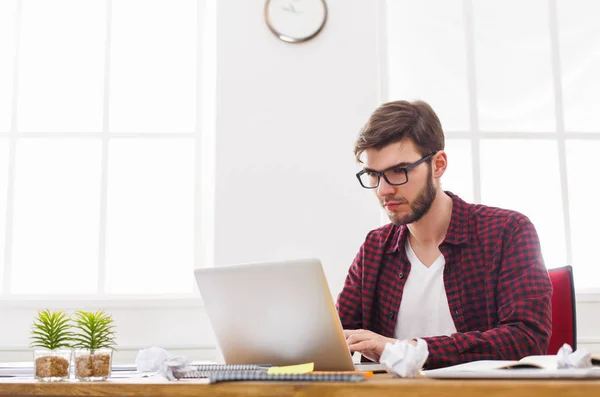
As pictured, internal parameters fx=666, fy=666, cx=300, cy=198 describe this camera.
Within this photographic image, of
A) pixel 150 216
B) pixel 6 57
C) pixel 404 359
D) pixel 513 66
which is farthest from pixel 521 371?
pixel 6 57

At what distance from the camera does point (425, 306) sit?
70.4 inches

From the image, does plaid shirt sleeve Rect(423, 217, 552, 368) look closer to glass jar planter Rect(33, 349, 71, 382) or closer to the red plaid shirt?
the red plaid shirt

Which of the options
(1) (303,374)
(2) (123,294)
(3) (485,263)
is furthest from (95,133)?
(1) (303,374)

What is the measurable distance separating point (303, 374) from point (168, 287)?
2083 millimetres

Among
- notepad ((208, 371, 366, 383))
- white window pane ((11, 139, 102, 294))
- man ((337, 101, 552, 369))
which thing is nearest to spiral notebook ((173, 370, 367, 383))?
→ notepad ((208, 371, 366, 383))

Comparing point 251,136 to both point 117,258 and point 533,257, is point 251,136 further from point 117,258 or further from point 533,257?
point 533,257

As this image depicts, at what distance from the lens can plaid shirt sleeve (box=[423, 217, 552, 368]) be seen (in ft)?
4.57

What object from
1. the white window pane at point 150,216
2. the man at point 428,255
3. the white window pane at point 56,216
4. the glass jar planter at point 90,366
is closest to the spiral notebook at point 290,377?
the glass jar planter at point 90,366

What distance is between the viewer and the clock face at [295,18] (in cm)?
283

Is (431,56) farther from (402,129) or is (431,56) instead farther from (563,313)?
(563,313)

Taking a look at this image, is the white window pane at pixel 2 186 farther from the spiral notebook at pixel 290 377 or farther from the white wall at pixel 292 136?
the spiral notebook at pixel 290 377

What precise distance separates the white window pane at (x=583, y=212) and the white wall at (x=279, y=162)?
203 millimetres

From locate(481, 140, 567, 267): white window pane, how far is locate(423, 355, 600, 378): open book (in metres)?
2.03

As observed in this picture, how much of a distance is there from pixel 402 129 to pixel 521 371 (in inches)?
36.0
